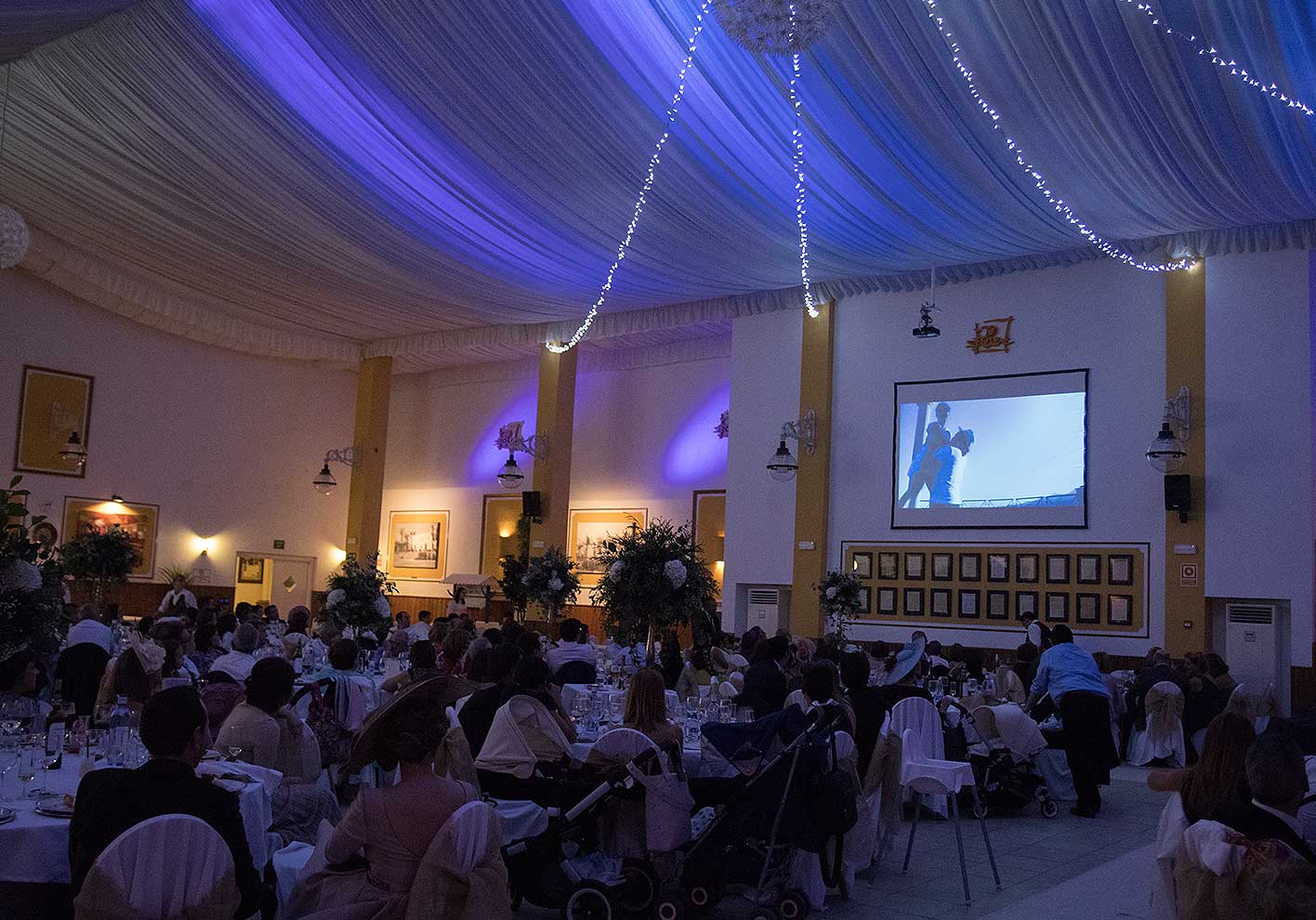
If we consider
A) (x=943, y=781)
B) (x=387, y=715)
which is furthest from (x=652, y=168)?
(x=387, y=715)

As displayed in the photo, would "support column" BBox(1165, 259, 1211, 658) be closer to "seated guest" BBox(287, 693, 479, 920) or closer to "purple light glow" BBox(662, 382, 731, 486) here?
"purple light glow" BBox(662, 382, 731, 486)

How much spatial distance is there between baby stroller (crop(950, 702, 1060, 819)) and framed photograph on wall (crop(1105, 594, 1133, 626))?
658 cm

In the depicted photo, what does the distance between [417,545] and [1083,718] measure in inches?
728

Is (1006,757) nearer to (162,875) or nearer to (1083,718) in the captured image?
(1083,718)

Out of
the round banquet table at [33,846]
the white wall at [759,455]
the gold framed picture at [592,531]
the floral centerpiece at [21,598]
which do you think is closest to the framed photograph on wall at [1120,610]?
the white wall at [759,455]

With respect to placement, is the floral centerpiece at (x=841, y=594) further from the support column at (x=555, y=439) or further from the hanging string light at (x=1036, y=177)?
the support column at (x=555, y=439)

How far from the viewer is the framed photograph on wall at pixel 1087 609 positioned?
50.5 ft

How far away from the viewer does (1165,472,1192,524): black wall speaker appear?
47.8 ft

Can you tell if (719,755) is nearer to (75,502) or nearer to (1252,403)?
(1252,403)

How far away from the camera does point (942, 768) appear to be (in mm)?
6547

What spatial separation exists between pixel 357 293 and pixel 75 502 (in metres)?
6.42

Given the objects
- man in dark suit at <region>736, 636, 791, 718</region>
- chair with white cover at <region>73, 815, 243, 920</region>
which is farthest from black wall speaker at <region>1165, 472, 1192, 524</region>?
chair with white cover at <region>73, 815, 243, 920</region>

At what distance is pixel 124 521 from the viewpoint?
71.4ft

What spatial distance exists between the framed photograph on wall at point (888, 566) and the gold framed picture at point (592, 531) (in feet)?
18.7
